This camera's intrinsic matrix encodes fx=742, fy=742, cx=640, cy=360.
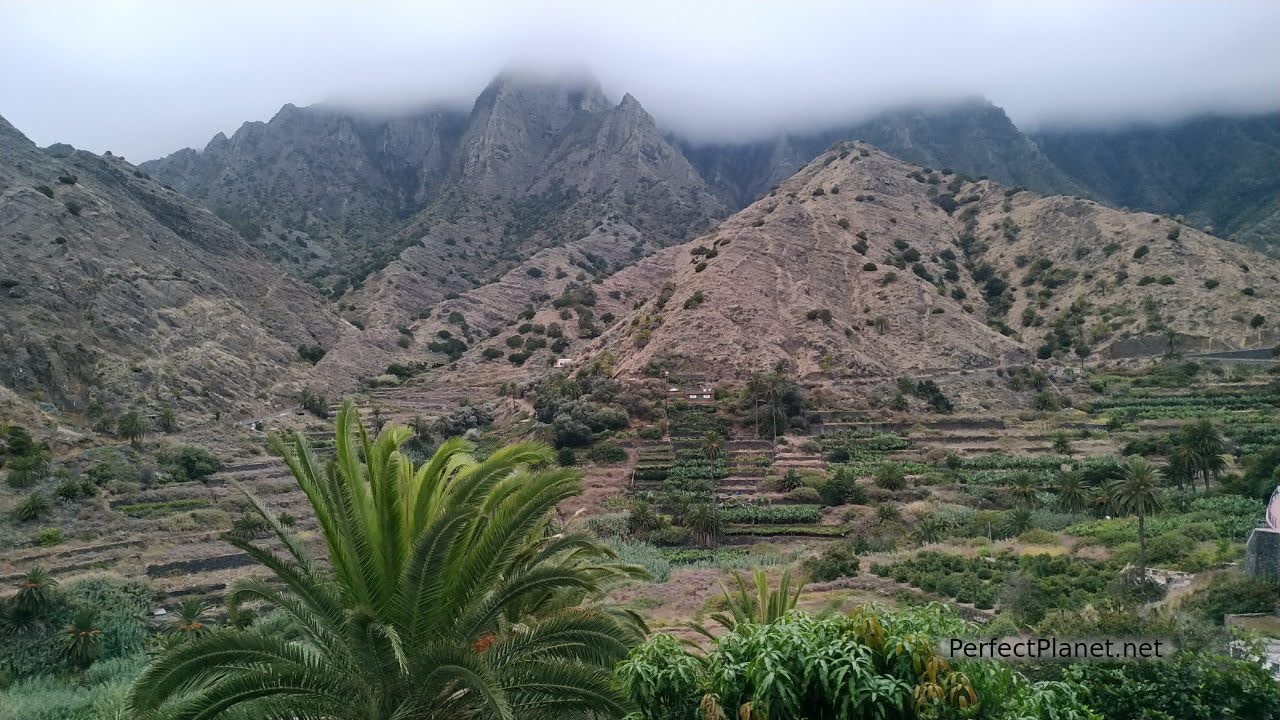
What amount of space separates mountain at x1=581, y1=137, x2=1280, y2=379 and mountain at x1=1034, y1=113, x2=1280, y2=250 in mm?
26342

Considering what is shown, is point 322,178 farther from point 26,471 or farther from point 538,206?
point 26,471

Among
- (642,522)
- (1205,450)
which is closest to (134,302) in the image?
(642,522)

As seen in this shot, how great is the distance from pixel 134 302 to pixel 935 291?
66870mm

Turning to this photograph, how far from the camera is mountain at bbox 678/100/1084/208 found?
411 feet

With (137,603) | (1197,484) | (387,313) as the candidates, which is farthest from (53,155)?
(1197,484)

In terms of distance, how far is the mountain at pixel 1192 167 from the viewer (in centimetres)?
9838

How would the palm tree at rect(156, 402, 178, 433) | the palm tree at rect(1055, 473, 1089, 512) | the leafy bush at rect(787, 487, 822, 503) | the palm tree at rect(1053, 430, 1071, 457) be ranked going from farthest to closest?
the palm tree at rect(156, 402, 178, 433) → the palm tree at rect(1053, 430, 1071, 457) → the leafy bush at rect(787, 487, 822, 503) → the palm tree at rect(1055, 473, 1089, 512)

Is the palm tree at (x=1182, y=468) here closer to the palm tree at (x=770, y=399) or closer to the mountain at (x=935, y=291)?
the palm tree at (x=770, y=399)

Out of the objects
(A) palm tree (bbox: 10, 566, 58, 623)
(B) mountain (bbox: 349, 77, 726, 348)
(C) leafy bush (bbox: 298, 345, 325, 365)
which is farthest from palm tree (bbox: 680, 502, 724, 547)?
(B) mountain (bbox: 349, 77, 726, 348)

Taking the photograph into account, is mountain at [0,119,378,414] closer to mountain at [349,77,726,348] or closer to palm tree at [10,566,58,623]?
mountain at [349,77,726,348]

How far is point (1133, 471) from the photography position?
2372 centimetres

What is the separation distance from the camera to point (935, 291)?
228 feet

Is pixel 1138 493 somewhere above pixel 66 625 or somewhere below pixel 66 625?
above

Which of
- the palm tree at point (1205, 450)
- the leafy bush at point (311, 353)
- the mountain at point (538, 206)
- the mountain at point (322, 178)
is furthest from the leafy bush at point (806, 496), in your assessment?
the mountain at point (322, 178)
